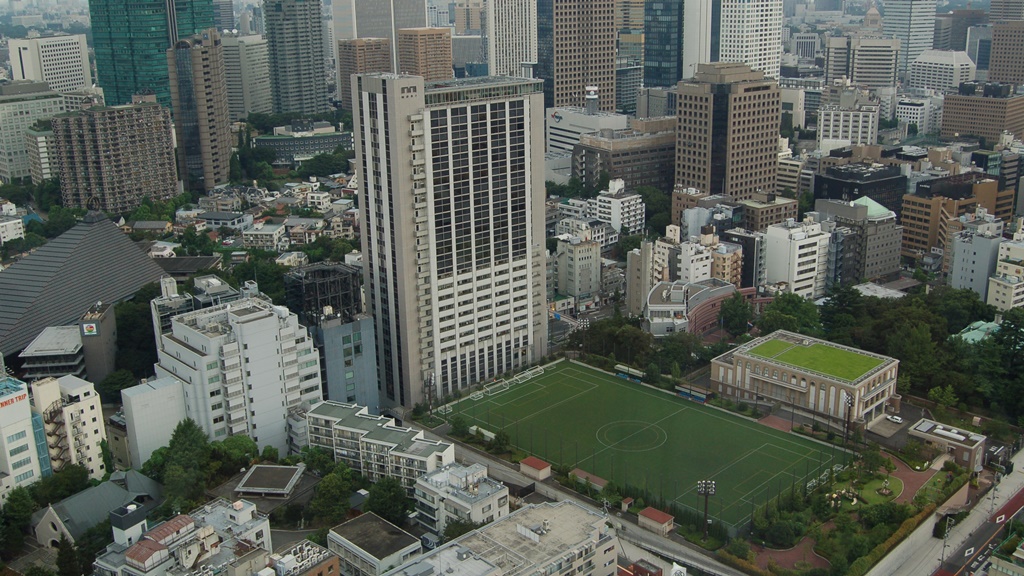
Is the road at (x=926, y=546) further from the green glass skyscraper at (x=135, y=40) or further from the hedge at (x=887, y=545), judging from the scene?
the green glass skyscraper at (x=135, y=40)

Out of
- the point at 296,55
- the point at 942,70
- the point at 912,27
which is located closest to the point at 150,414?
the point at 296,55

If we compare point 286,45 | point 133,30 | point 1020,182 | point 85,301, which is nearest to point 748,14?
point 1020,182

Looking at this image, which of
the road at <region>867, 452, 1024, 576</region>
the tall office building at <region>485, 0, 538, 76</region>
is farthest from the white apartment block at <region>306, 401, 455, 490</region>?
the tall office building at <region>485, 0, 538, 76</region>

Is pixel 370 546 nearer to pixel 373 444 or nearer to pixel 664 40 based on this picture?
pixel 373 444

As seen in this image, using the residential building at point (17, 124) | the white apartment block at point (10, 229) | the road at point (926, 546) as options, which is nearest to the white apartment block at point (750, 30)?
the residential building at point (17, 124)

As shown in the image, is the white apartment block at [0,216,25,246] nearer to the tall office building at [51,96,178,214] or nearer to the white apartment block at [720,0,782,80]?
the tall office building at [51,96,178,214]

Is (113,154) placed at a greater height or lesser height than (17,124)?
lesser
